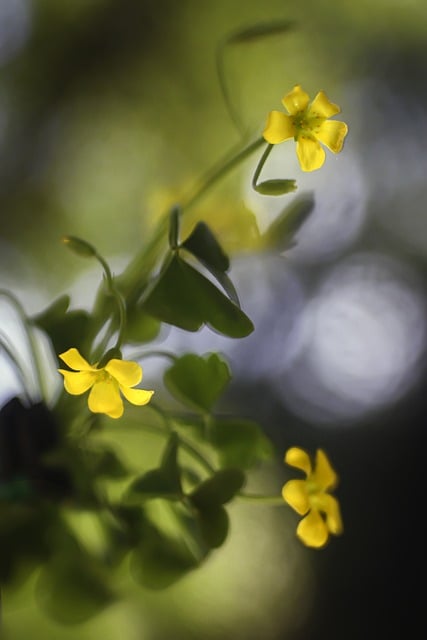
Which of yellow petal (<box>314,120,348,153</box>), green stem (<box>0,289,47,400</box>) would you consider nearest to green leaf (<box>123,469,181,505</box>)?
green stem (<box>0,289,47,400</box>)

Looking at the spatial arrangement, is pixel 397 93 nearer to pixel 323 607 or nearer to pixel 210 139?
pixel 210 139

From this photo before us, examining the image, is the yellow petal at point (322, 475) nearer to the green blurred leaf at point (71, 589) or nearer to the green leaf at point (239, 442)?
the green leaf at point (239, 442)

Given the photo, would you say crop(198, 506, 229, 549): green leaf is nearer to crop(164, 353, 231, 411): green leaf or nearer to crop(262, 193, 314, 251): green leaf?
crop(164, 353, 231, 411): green leaf

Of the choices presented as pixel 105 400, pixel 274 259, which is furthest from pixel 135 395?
pixel 274 259

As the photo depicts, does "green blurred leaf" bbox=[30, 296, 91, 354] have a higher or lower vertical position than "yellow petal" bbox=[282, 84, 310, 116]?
lower

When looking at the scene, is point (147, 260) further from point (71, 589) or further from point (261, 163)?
point (71, 589)
